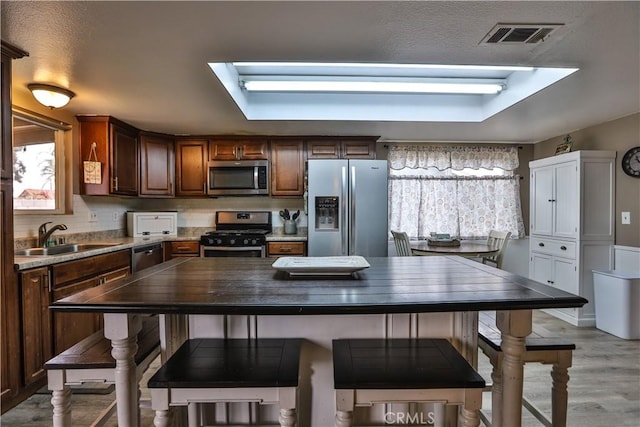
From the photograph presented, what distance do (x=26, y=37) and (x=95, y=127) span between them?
173 cm

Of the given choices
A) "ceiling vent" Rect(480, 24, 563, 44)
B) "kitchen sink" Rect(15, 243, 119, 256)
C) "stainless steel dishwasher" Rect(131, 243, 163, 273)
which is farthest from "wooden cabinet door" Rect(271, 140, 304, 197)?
"ceiling vent" Rect(480, 24, 563, 44)

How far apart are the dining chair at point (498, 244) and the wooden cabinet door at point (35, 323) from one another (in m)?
4.00

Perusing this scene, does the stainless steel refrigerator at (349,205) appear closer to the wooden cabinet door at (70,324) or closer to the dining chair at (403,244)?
the dining chair at (403,244)

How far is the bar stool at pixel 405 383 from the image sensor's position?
111 cm

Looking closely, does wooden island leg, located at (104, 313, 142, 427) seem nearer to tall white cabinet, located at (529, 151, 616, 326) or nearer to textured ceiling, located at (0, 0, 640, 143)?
textured ceiling, located at (0, 0, 640, 143)

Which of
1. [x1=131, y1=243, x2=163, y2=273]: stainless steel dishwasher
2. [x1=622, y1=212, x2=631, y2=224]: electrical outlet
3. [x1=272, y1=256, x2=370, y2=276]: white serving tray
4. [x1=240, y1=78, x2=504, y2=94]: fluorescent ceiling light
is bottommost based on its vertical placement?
[x1=131, y1=243, x2=163, y2=273]: stainless steel dishwasher

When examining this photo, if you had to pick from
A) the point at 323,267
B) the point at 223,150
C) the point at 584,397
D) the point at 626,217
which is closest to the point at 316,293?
the point at 323,267

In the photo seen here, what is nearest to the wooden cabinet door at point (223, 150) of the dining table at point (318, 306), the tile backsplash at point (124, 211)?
the tile backsplash at point (124, 211)

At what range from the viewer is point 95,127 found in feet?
11.0

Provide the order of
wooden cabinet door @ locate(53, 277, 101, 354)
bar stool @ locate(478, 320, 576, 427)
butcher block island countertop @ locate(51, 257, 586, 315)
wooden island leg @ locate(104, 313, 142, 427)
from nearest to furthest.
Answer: butcher block island countertop @ locate(51, 257, 586, 315) → wooden island leg @ locate(104, 313, 142, 427) → bar stool @ locate(478, 320, 576, 427) → wooden cabinet door @ locate(53, 277, 101, 354)

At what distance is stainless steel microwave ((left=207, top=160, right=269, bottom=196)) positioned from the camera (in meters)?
4.07

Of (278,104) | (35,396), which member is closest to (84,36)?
(278,104)

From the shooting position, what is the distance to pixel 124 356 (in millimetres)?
1250

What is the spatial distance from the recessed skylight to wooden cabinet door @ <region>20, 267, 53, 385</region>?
1816 mm
